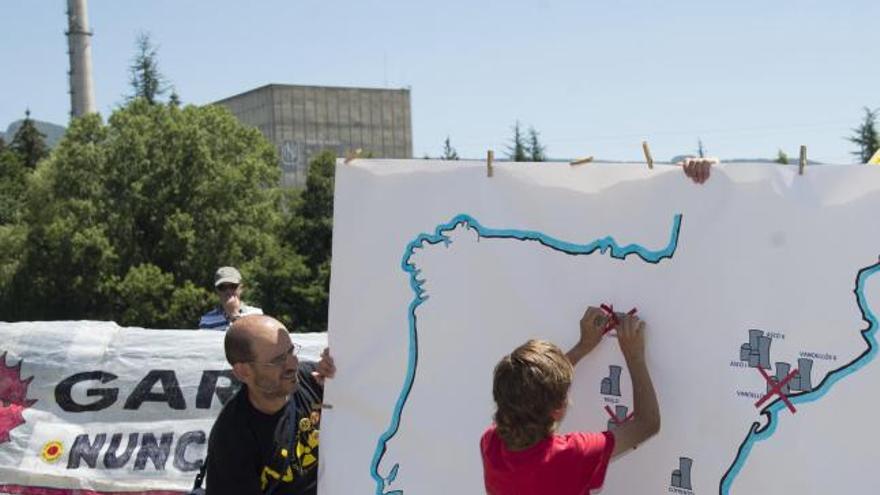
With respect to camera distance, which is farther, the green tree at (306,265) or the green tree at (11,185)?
the green tree at (11,185)

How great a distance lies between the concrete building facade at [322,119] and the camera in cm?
5697

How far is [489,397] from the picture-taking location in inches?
132

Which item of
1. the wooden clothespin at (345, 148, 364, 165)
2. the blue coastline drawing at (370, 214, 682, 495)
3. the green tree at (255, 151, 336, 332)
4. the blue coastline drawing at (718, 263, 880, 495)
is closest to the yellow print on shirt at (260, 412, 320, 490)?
the blue coastline drawing at (370, 214, 682, 495)

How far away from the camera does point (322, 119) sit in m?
59.4

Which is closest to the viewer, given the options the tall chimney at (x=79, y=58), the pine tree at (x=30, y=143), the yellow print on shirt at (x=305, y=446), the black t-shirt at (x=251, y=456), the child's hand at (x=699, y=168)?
the child's hand at (x=699, y=168)

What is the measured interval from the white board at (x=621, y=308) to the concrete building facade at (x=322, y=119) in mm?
50655

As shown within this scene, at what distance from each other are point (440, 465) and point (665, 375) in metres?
0.91

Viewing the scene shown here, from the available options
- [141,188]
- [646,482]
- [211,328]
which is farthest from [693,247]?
[141,188]

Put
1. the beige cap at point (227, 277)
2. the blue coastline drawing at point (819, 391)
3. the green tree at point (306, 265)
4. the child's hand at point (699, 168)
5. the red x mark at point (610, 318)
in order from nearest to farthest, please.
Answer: the blue coastline drawing at point (819, 391) → the child's hand at point (699, 168) → the red x mark at point (610, 318) → the beige cap at point (227, 277) → the green tree at point (306, 265)

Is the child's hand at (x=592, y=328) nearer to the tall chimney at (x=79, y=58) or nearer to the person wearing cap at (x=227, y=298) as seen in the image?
the person wearing cap at (x=227, y=298)

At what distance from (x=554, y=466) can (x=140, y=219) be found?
2736 centimetres

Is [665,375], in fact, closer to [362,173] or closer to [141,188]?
[362,173]

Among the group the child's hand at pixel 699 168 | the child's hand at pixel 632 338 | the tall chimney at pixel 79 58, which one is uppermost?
the tall chimney at pixel 79 58

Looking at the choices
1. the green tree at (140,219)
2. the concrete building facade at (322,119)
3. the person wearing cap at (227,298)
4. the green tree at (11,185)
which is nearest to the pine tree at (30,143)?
the green tree at (11,185)
